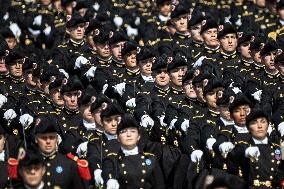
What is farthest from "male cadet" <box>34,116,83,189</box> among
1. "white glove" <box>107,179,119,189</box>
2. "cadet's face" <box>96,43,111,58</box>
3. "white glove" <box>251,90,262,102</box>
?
"cadet's face" <box>96,43,111,58</box>

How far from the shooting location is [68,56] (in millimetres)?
18109

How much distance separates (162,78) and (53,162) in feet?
12.9

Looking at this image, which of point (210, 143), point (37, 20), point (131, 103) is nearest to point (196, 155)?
point (210, 143)

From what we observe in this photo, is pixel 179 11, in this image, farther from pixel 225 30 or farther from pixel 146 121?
pixel 146 121

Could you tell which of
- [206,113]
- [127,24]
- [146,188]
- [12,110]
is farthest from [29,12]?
[146,188]

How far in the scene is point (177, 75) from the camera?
15289mm

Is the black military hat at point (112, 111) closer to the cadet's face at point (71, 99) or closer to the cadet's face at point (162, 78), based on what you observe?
the cadet's face at point (71, 99)

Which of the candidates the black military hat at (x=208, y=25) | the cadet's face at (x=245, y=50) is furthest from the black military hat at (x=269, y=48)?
the black military hat at (x=208, y=25)

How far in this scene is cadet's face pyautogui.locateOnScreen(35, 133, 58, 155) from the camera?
39.5ft

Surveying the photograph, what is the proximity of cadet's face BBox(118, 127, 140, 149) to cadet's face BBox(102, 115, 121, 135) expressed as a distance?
58cm

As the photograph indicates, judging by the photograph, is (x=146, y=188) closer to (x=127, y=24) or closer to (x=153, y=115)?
(x=153, y=115)

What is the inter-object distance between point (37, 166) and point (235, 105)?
3.57 m

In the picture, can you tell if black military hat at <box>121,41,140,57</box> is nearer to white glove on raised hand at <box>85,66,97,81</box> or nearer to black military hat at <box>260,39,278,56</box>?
white glove on raised hand at <box>85,66,97,81</box>

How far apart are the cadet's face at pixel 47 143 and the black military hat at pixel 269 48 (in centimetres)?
566
